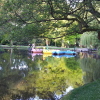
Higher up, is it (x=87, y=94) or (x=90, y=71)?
(x=87, y=94)

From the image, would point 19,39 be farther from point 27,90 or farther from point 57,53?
point 57,53

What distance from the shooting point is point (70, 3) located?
26.8ft

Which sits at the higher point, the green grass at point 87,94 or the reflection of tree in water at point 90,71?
the green grass at point 87,94

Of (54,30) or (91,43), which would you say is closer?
(54,30)

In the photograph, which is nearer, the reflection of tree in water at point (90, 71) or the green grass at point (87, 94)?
the green grass at point (87, 94)

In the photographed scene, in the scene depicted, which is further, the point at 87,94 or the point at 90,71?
the point at 90,71

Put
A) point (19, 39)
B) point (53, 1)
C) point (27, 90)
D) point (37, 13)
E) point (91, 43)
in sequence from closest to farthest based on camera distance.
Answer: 1. point (53, 1)
2. point (37, 13)
3. point (19, 39)
4. point (27, 90)
5. point (91, 43)

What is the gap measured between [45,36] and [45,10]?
303cm

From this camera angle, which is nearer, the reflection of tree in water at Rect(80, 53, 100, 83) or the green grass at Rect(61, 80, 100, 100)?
the green grass at Rect(61, 80, 100, 100)

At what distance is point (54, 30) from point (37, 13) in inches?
96.1

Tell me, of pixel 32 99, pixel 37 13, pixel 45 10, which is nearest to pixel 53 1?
pixel 45 10

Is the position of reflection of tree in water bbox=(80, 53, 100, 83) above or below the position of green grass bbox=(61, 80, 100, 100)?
below

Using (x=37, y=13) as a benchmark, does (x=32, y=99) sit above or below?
below

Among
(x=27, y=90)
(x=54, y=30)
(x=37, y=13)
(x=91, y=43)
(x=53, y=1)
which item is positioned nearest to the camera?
(x=53, y=1)
